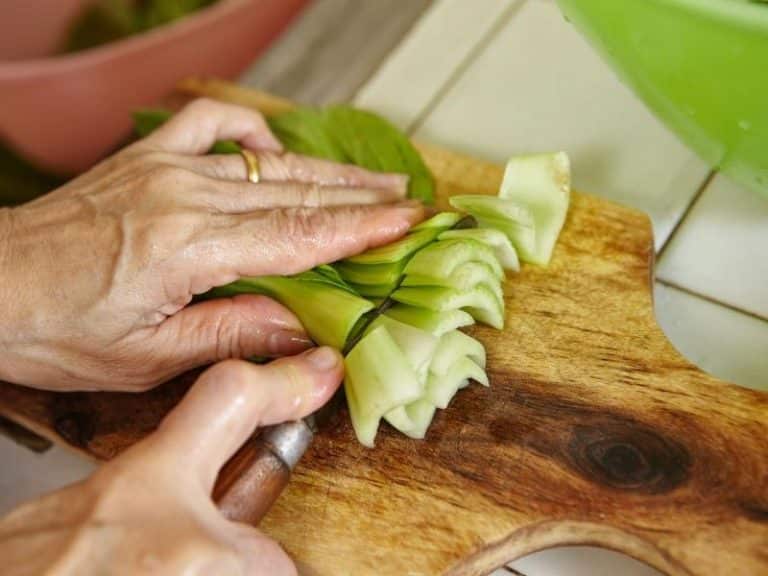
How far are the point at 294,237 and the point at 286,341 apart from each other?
5.1 inches

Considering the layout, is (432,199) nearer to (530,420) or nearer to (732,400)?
(530,420)

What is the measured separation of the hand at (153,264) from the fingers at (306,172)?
0.07 meters

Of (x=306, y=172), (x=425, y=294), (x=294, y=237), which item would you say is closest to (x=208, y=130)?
(x=306, y=172)

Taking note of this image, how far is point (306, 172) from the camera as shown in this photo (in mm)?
1363

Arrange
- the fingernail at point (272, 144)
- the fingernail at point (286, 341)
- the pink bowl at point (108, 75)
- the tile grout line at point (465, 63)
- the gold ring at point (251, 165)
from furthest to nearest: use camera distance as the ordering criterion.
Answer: the pink bowl at point (108, 75)
the tile grout line at point (465, 63)
the fingernail at point (272, 144)
the gold ring at point (251, 165)
the fingernail at point (286, 341)

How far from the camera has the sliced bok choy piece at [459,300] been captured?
115 centimetres

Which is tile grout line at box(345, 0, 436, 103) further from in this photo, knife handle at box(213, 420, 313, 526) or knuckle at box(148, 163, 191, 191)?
knife handle at box(213, 420, 313, 526)

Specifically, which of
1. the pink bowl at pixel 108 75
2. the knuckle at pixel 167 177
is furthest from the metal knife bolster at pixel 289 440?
the pink bowl at pixel 108 75

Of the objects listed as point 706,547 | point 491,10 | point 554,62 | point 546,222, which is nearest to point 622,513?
point 706,547

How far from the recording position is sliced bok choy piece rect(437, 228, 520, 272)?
1.21 m

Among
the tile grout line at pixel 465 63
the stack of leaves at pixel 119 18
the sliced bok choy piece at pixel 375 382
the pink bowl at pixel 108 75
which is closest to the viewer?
the sliced bok choy piece at pixel 375 382

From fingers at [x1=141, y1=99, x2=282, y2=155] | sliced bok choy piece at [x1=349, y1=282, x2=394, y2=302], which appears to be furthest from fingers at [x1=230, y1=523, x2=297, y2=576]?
fingers at [x1=141, y1=99, x2=282, y2=155]

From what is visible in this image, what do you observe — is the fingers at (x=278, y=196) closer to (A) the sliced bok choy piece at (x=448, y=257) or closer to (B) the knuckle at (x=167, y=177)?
(B) the knuckle at (x=167, y=177)

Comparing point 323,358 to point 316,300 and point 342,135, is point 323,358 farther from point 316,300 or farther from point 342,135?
point 342,135
